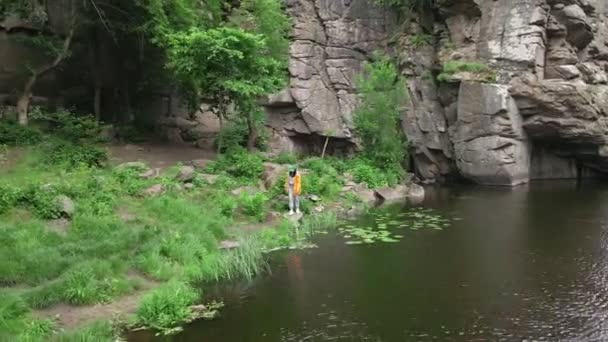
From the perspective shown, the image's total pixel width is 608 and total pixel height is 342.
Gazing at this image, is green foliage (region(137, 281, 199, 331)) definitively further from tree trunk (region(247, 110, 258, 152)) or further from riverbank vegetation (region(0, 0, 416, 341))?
tree trunk (region(247, 110, 258, 152))

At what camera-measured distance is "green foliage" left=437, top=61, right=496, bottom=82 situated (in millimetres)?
31875

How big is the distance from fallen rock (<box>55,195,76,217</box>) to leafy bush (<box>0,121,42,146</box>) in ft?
29.5

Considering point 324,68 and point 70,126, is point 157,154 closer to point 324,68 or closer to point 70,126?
point 70,126

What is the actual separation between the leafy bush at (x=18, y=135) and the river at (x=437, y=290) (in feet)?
48.9

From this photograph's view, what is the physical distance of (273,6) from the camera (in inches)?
1168

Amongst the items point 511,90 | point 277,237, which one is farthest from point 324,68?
point 277,237

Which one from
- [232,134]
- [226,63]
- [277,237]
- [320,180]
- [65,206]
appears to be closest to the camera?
[65,206]

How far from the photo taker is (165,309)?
37.4 ft

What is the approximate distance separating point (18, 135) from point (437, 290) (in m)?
20.8

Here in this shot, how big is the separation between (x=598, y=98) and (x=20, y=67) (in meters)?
33.5

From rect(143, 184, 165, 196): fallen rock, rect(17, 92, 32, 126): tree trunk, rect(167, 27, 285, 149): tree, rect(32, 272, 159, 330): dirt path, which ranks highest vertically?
rect(167, 27, 285, 149): tree

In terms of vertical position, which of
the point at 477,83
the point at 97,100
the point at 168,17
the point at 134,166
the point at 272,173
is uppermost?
the point at 168,17

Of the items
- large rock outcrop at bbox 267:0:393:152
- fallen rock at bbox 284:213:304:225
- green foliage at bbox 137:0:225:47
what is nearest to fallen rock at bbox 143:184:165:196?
fallen rock at bbox 284:213:304:225

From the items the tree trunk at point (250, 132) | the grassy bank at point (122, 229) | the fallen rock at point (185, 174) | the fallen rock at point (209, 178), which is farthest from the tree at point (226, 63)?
the fallen rock at point (185, 174)
